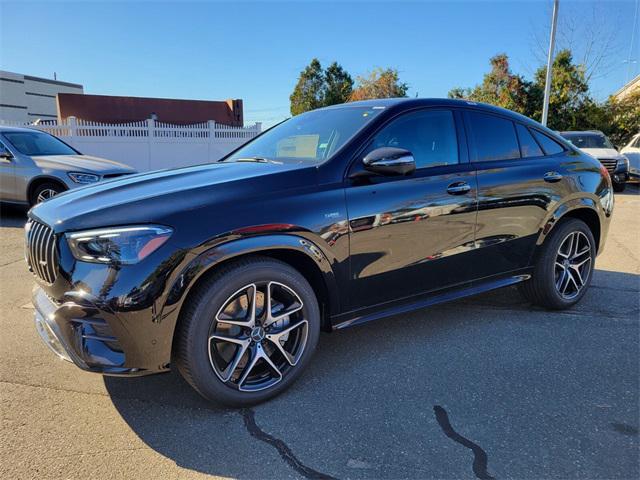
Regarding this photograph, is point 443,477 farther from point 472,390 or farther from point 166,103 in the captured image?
point 166,103

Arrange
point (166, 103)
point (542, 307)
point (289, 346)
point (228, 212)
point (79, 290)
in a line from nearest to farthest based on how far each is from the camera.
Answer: point (79, 290) < point (228, 212) < point (289, 346) < point (542, 307) < point (166, 103)

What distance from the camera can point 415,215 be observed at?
3.10 metres

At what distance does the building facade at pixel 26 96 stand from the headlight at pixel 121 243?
59.3m

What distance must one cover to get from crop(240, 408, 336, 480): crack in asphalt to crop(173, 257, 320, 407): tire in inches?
3.3

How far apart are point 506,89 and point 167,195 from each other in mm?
24019

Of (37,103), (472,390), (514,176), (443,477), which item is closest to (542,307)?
(514,176)

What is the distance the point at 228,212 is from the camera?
2447 millimetres

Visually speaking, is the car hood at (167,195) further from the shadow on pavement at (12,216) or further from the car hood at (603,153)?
the car hood at (603,153)

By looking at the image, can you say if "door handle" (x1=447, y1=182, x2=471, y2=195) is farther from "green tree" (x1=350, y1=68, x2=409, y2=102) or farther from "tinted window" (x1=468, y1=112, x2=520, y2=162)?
"green tree" (x1=350, y1=68, x2=409, y2=102)

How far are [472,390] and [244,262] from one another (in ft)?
5.21

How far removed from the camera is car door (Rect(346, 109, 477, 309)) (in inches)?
115

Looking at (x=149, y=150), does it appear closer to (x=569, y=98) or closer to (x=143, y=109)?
(x=143, y=109)

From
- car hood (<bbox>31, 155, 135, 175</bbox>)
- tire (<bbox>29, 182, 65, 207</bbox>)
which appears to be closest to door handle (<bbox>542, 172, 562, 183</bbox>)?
car hood (<bbox>31, 155, 135, 175</bbox>)

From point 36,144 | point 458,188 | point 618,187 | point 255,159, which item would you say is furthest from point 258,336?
point 618,187
